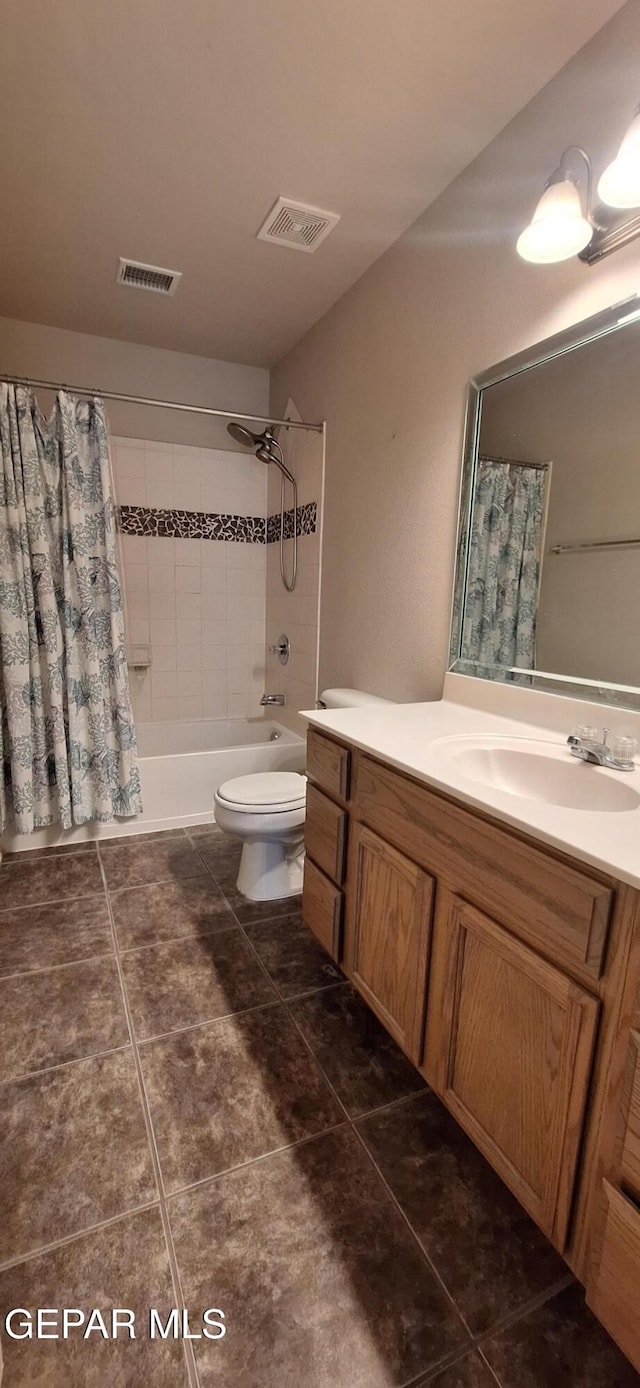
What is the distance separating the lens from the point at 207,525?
3160mm

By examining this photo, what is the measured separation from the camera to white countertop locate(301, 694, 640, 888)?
736mm

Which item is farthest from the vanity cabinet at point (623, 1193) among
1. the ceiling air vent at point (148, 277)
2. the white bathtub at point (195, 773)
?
the ceiling air vent at point (148, 277)

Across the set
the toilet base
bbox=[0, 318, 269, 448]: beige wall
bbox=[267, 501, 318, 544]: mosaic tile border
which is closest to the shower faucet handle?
bbox=[267, 501, 318, 544]: mosaic tile border

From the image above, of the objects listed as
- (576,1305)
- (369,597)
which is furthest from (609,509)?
(576,1305)

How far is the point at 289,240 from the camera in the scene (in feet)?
6.48

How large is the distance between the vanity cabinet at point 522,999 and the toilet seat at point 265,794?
0.61 metres

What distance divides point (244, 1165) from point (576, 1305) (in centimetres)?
60

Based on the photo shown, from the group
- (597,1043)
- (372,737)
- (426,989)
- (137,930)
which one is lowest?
(137,930)

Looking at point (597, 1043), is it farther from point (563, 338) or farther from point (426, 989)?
point (563, 338)

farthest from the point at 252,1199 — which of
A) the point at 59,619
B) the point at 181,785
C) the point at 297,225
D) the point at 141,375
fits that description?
the point at 141,375

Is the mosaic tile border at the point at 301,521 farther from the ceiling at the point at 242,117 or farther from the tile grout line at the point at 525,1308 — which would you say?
the tile grout line at the point at 525,1308

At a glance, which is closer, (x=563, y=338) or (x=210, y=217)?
(x=563, y=338)

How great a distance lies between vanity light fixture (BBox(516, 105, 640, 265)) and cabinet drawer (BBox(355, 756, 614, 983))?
46.6 inches

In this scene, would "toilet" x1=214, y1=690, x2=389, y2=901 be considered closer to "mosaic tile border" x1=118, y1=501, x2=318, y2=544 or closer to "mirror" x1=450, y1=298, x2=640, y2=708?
"mirror" x1=450, y1=298, x2=640, y2=708
